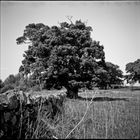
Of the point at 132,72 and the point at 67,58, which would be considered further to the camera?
the point at 132,72

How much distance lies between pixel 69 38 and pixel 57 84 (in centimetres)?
516

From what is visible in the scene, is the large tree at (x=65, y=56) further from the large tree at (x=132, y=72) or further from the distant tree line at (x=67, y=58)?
the large tree at (x=132, y=72)

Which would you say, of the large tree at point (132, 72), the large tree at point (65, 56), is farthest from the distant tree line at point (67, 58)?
the large tree at point (132, 72)

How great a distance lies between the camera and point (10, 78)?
594 centimetres

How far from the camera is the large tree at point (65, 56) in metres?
17.6

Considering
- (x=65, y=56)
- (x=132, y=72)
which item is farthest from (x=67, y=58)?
(x=132, y=72)

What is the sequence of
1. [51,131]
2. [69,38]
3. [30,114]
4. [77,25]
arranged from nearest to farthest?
[51,131] → [30,114] → [69,38] → [77,25]

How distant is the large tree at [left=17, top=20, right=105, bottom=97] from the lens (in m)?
17.6

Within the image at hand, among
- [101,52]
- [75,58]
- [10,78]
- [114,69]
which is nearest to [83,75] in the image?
[75,58]

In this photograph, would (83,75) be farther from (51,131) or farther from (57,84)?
(51,131)

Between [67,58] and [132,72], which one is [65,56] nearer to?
[67,58]

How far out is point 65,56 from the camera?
17719 mm

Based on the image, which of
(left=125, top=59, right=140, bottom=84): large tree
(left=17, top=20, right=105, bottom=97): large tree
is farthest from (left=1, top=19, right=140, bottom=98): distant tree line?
(left=125, top=59, right=140, bottom=84): large tree

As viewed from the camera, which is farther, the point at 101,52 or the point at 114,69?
the point at 114,69
